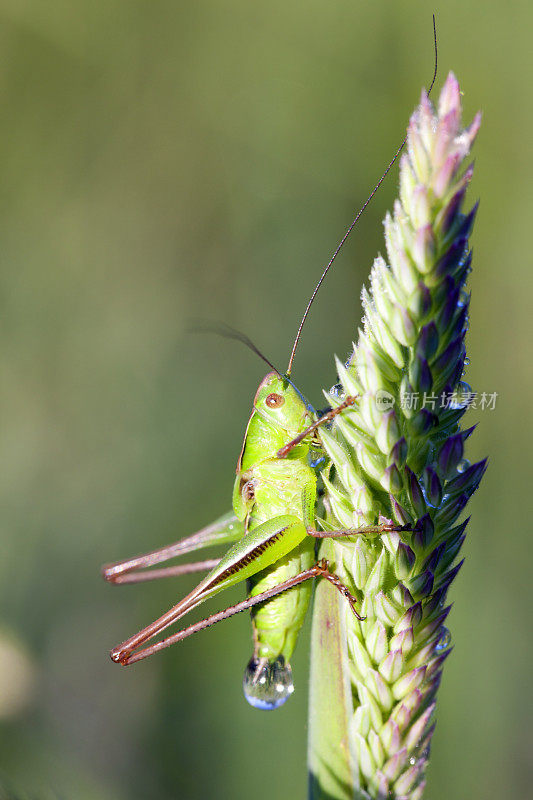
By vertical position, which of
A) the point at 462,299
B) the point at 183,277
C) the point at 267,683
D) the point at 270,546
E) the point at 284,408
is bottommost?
the point at 267,683

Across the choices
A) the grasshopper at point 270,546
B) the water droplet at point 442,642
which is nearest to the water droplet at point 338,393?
the grasshopper at point 270,546

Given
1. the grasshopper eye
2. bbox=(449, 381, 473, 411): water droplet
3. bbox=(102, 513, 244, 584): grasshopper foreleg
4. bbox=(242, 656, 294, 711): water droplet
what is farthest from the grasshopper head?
bbox=(449, 381, 473, 411): water droplet

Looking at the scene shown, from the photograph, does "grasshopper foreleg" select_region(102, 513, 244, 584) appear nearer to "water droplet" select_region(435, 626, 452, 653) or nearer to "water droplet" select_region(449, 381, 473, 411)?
"water droplet" select_region(435, 626, 452, 653)

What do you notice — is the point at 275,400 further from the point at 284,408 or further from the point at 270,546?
the point at 270,546

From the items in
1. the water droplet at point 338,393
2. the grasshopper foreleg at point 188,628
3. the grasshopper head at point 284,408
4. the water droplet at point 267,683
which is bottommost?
the water droplet at point 267,683

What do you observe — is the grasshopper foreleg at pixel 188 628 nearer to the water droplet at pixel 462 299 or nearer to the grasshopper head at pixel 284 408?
the grasshopper head at pixel 284 408

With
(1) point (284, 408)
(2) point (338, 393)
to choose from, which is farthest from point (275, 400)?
(2) point (338, 393)
